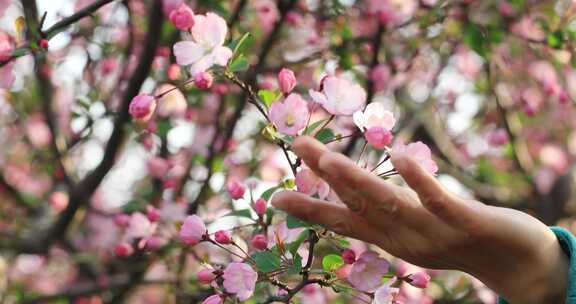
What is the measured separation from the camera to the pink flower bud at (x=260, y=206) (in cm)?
127

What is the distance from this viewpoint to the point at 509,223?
934mm

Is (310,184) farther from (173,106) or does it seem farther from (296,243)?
(173,106)

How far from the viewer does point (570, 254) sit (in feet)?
3.33

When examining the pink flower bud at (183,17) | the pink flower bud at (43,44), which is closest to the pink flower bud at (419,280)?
the pink flower bud at (183,17)

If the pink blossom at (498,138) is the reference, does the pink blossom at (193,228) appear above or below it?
above

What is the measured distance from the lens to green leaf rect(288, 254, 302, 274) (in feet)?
3.49

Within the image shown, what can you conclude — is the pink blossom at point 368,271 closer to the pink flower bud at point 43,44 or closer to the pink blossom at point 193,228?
the pink blossom at point 193,228

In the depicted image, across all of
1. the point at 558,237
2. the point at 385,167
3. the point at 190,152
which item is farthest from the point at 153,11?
the point at 558,237

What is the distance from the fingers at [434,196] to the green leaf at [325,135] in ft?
0.78

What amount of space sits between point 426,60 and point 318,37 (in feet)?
2.46

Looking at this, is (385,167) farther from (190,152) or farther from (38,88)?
(38,88)

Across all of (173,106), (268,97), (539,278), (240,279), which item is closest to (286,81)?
(268,97)

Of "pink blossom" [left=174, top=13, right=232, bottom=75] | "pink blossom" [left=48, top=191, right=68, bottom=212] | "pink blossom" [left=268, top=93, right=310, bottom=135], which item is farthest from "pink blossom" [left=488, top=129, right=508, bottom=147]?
"pink blossom" [left=268, top=93, right=310, bottom=135]

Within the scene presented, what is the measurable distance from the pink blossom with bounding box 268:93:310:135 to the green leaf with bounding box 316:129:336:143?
0.13 ft
